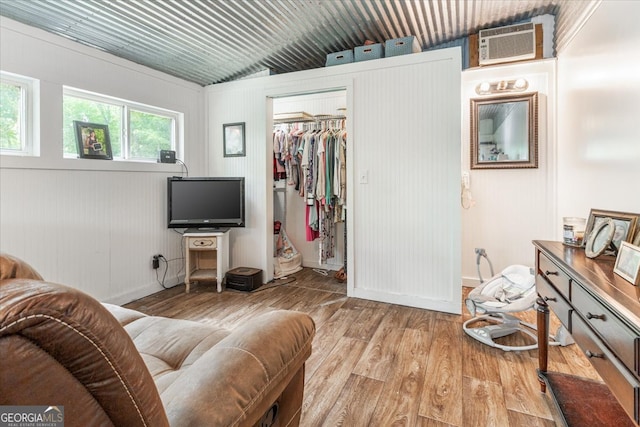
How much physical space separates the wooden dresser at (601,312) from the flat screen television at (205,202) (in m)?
2.82

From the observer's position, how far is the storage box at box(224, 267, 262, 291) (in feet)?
11.4

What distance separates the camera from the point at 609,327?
992mm

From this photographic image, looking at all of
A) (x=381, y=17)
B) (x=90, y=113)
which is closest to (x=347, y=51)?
(x=381, y=17)

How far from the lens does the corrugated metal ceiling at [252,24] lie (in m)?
2.43

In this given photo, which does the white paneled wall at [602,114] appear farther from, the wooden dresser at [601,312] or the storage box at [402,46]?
the storage box at [402,46]

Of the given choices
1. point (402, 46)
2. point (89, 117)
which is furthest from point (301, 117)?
point (89, 117)

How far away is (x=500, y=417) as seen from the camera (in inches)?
62.0

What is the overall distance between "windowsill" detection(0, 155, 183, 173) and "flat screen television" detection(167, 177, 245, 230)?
21 centimetres

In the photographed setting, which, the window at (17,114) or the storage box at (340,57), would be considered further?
the storage box at (340,57)

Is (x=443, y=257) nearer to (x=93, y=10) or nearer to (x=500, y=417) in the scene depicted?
(x=500, y=417)

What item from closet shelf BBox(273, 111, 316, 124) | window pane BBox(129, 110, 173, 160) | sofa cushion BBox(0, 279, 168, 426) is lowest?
sofa cushion BBox(0, 279, 168, 426)

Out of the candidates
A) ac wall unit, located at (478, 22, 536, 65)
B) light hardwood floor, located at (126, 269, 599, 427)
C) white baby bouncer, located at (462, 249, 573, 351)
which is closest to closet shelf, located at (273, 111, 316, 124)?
ac wall unit, located at (478, 22, 536, 65)

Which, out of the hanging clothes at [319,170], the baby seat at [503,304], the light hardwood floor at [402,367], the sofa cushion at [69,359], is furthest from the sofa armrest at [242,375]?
the hanging clothes at [319,170]

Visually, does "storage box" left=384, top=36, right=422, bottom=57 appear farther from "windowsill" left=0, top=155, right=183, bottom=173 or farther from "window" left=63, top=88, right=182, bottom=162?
"windowsill" left=0, top=155, right=183, bottom=173
